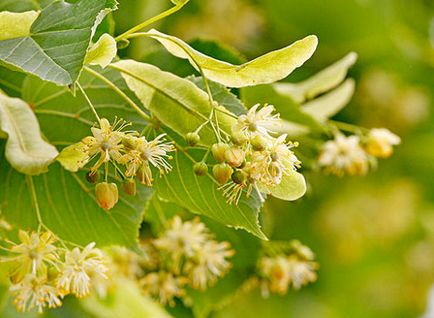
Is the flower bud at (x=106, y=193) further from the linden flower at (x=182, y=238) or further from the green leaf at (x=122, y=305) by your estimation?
the green leaf at (x=122, y=305)

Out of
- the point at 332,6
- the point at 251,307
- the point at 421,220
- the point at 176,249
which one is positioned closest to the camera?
the point at 176,249

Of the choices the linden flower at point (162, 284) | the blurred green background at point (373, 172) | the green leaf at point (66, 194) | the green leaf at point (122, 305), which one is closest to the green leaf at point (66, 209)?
the green leaf at point (66, 194)

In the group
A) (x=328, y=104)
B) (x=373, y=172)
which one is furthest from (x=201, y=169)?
(x=373, y=172)

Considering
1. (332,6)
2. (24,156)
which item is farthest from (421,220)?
(24,156)

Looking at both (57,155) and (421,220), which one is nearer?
(57,155)

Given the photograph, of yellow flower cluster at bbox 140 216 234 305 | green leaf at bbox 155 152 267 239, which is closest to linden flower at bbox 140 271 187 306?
yellow flower cluster at bbox 140 216 234 305

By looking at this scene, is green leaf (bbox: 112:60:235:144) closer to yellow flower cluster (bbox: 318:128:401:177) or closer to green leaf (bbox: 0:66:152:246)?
green leaf (bbox: 0:66:152:246)

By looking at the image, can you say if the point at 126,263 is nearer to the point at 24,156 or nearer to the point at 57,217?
the point at 57,217

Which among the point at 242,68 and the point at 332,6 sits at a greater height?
the point at 242,68
